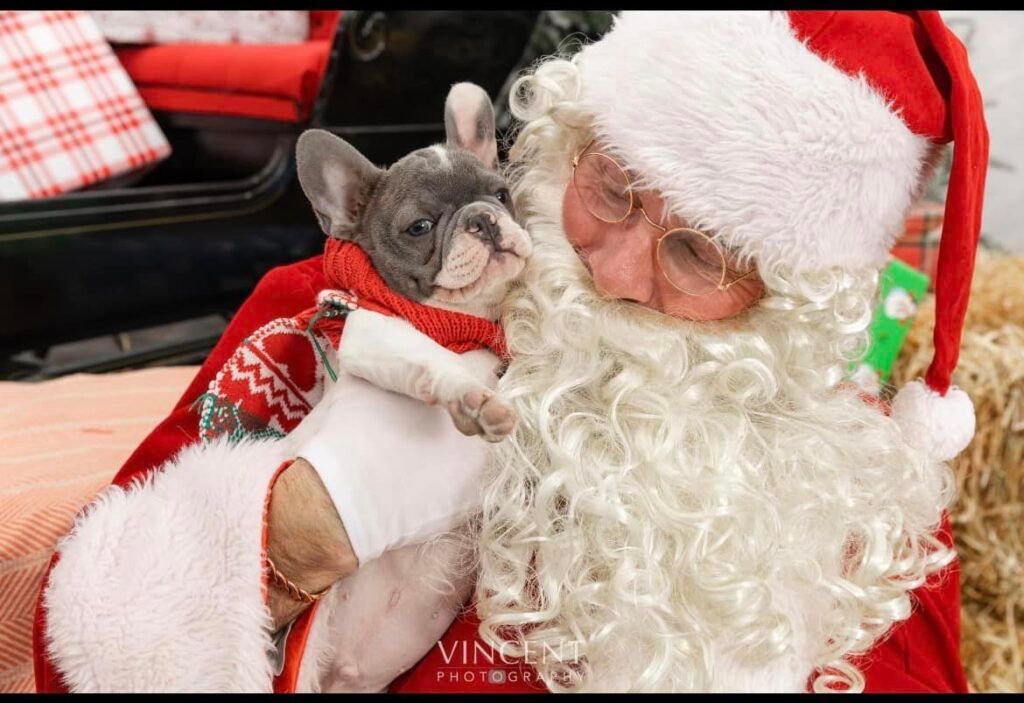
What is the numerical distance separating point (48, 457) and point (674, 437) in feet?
2.59

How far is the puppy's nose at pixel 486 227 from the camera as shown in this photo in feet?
2.20

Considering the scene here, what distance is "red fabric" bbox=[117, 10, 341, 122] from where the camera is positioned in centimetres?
205

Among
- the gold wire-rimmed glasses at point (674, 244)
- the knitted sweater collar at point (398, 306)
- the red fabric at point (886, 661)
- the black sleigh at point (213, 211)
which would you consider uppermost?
the gold wire-rimmed glasses at point (674, 244)

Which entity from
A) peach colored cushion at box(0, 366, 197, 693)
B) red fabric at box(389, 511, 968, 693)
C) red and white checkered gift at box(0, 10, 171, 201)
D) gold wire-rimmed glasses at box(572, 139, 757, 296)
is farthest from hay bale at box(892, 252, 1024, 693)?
red and white checkered gift at box(0, 10, 171, 201)

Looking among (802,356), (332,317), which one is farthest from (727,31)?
(332,317)

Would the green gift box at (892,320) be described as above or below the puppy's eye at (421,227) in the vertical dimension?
below

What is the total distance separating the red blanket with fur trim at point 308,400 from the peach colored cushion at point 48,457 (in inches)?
5.5

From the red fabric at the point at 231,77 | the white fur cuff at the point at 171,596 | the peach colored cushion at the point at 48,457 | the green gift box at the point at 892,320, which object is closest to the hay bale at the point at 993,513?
the green gift box at the point at 892,320

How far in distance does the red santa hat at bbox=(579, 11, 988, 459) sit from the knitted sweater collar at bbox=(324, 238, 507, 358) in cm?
21

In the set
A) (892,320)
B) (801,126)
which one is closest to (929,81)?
(801,126)

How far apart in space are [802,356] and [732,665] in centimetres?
30

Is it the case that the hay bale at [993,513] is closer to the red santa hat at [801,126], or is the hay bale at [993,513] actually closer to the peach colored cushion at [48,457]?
the red santa hat at [801,126]

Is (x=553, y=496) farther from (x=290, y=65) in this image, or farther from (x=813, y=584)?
(x=290, y=65)

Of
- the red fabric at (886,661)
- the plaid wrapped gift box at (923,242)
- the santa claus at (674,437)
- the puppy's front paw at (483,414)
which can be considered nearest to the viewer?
the puppy's front paw at (483,414)
